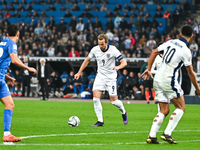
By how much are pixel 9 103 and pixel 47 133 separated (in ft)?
6.51

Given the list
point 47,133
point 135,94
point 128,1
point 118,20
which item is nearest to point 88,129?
point 47,133

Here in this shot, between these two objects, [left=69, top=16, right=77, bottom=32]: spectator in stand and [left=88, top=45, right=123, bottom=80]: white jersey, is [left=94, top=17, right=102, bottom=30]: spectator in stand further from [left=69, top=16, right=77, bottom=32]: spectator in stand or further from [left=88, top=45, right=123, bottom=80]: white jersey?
[left=88, top=45, right=123, bottom=80]: white jersey

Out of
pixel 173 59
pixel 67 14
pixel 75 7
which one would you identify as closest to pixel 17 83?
pixel 67 14

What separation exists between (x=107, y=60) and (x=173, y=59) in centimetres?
426

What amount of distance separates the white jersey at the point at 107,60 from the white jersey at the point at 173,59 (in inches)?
157

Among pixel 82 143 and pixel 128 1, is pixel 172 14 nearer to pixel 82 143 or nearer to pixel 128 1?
pixel 128 1

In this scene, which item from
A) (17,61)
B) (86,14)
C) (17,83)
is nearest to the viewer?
(17,61)

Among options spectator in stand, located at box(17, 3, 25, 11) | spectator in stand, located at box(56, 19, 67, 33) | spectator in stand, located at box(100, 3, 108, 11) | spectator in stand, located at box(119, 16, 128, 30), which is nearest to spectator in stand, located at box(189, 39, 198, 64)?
spectator in stand, located at box(119, 16, 128, 30)

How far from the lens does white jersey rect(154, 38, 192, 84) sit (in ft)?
29.7

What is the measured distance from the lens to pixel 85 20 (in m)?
34.2

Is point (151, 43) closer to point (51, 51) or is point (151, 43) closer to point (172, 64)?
point (51, 51)

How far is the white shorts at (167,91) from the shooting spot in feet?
30.0

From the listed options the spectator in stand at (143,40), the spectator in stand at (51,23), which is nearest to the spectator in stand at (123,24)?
the spectator in stand at (143,40)

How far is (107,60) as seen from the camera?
43.4 ft
